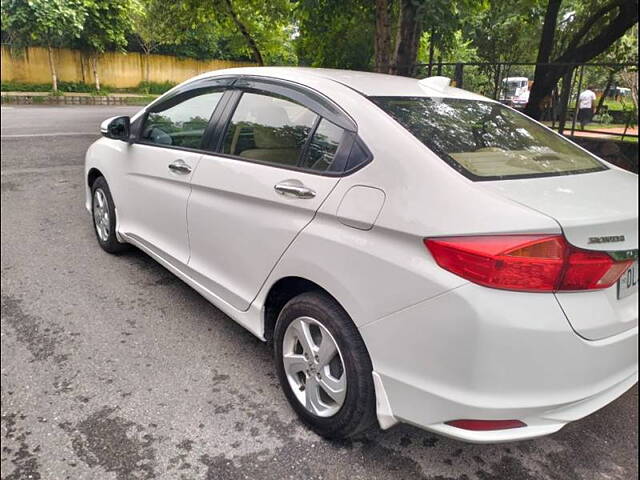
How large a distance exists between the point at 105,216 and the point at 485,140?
3.43 m

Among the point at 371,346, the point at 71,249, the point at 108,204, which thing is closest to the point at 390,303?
the point at 371,346

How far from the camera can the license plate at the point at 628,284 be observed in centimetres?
168

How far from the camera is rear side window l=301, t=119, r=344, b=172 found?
2.27m

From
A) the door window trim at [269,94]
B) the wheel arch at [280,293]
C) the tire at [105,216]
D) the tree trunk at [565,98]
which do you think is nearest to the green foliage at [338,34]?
the tree trunk at [565,98]

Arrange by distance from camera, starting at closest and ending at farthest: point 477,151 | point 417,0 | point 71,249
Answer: point 477,151 → point 71,249 → point 417,0

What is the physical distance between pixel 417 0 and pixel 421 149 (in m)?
5.03

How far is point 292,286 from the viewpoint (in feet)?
8.13

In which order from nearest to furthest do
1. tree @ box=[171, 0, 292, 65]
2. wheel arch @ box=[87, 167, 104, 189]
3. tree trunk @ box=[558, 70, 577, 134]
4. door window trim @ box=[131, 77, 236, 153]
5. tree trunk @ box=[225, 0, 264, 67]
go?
door window trim @ box=[131, 77, 236, 153] → wheel arch @ box=[87, 167, 104, 189] → tree trunk @ box=[558, 70, 577, 134] → tree @ box=[171, 0, 292, 65] → tree trunk @ box=[225, 0, 264, 67]

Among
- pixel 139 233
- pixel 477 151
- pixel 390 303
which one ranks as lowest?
pixel 139 233

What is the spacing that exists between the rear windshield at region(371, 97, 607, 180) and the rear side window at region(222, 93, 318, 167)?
0.42 metres

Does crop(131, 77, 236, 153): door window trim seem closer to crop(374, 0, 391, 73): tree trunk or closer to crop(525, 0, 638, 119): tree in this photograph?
crop(525, 0, 638, 119): tree

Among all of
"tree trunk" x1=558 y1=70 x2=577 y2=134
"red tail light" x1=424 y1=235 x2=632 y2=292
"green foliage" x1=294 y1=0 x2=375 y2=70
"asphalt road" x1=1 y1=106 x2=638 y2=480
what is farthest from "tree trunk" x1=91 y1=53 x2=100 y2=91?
"red tail light" x1=424 y1=235 x2=632 y2=292

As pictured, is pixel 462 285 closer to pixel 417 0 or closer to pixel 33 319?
pixel 33 319

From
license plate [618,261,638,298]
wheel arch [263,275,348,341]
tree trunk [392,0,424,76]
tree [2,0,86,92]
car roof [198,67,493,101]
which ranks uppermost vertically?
tree [2,0,86,92]
